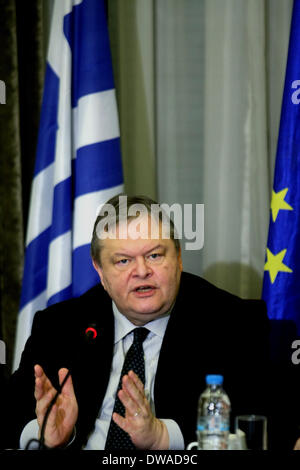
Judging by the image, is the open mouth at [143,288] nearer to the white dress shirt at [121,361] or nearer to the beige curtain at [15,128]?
the white dress shirt at [121,361]

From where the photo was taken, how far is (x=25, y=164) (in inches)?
143

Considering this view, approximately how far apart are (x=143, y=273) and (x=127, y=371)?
0.35 m

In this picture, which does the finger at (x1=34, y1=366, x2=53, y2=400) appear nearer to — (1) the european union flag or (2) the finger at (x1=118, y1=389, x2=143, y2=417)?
(2) the finger at (x1=118, y1=389, x2=143, y2=417)

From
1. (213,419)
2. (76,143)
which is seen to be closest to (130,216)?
(213,419)

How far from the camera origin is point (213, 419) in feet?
5.51

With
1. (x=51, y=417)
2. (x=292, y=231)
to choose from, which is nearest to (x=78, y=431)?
(x=51, y=417)

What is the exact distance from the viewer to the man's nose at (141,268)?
2.23 metres

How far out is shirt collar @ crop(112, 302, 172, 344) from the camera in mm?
2346

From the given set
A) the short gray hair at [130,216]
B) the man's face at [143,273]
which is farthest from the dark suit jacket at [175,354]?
the short gray hair at [130,216]

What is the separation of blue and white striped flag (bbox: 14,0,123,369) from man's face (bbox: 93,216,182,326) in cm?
78

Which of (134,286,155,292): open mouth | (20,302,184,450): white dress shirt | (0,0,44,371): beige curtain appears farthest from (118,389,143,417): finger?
(0,0,44,371): beige curtain

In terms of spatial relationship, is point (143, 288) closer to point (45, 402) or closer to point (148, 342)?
point (148, 342)

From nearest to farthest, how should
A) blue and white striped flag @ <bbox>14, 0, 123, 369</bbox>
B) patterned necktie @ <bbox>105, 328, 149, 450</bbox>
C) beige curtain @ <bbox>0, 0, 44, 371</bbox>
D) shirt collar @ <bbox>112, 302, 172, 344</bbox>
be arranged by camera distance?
patterned necktie @ <bbox>105, 328, 149, 450</bbox> < shirt collar @ <bbox>112, 302, 172, 344</bbox> < blue and white striped flag @ <bbox>14, 0, 123, 369</bbox> < beige curtain @ <bbox>0, 0, 44, 371</bbox>
